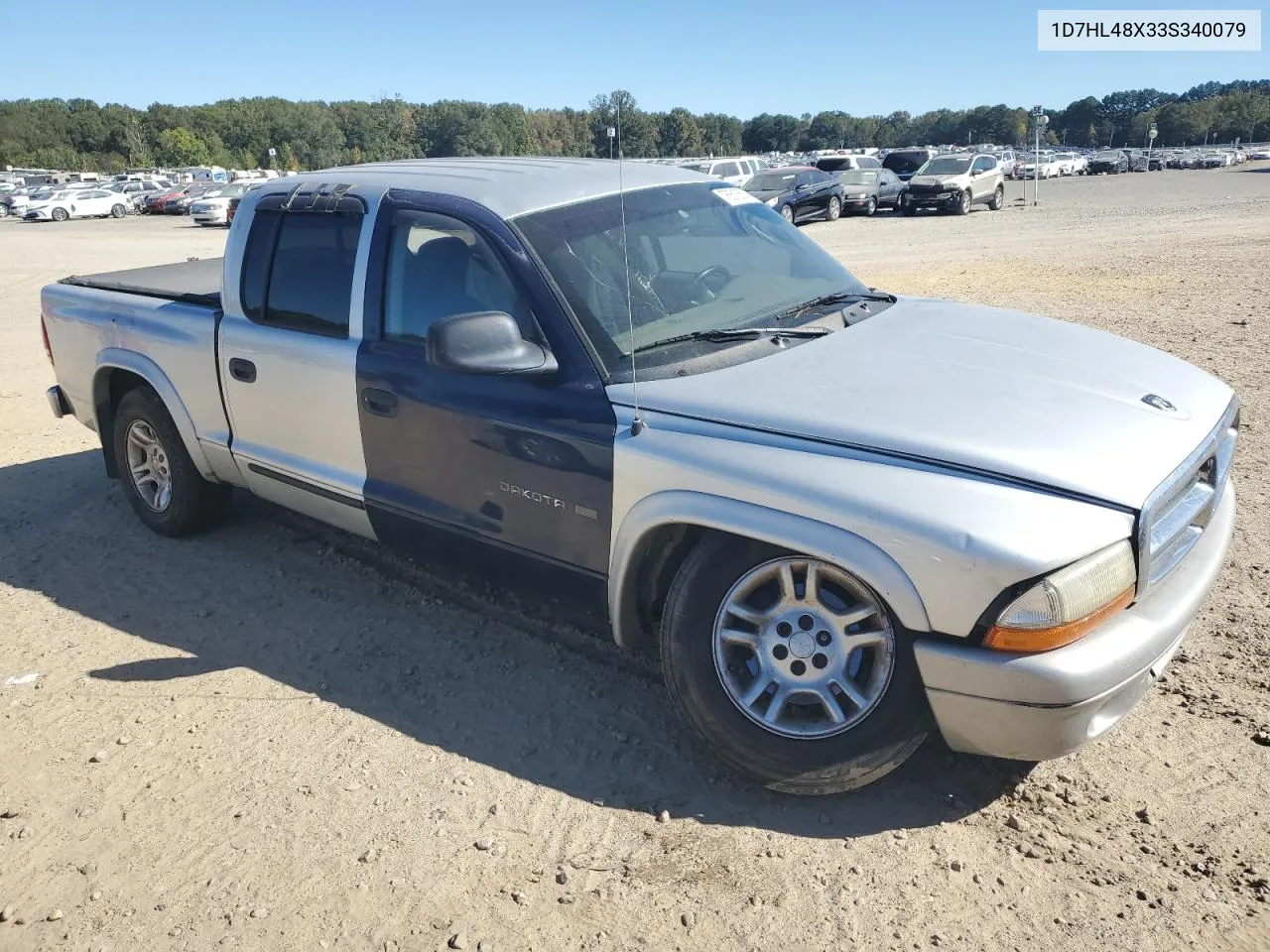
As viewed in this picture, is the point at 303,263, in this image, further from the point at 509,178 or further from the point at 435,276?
the point at 509,178

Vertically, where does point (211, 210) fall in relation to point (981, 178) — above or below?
below

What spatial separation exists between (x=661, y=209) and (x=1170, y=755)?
263 centimetres

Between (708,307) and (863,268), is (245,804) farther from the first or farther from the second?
(863,268)

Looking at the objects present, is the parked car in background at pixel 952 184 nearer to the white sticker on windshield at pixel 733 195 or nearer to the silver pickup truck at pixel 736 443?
the white sticker on windshield at pixel 733 195

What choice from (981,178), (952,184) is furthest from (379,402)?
(981,178)

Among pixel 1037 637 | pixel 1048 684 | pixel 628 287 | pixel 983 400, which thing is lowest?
pixel 1048 684

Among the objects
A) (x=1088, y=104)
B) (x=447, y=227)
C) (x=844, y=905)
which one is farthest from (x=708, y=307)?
(x=1088, y=104)

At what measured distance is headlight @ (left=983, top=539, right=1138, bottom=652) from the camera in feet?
8.20

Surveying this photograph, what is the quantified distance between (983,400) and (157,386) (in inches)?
155

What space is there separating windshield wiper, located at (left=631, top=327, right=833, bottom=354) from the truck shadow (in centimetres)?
102

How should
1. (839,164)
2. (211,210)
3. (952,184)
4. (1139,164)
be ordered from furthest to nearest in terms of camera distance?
1. (1139,164)
2. (211,210)
3. (839,164)
4. (952,184)

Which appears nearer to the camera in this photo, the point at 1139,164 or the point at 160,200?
the point at 160,200

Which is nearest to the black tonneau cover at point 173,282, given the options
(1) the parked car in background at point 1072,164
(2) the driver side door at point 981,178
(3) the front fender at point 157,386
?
(3) the front fender at point 157,386

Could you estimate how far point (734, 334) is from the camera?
3473 mm
